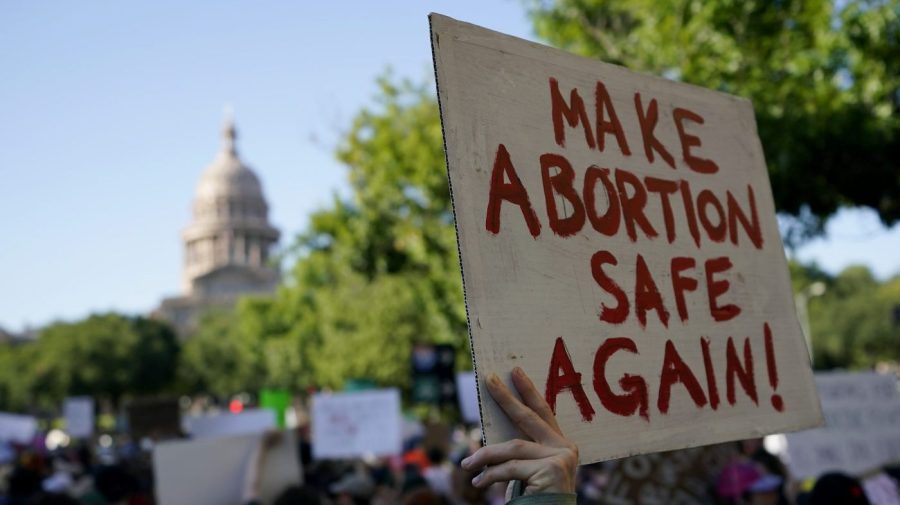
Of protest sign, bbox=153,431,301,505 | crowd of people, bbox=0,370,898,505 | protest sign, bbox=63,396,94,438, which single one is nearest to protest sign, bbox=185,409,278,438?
crowd of people, bbox=0,370,898,505

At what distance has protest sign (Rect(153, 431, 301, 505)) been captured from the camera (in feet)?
17.0

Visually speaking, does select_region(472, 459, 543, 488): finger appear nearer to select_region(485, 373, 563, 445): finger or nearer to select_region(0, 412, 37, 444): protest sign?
select_region(485, 373, 563, 445): finger

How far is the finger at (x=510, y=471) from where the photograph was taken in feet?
6.22

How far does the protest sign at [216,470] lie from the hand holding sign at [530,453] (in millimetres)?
3422

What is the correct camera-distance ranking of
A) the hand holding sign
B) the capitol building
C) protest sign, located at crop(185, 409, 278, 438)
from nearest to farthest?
the hand holding sign → protest sign, located at crop(185, 409, 278, 438) → the capitol building

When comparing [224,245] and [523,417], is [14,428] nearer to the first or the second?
[523,417]

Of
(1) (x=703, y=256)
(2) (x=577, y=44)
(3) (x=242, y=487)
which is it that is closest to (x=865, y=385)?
(3) (x=242, y=487)

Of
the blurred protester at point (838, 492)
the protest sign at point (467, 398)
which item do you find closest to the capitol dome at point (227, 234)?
the protest sign at point (467, 398)

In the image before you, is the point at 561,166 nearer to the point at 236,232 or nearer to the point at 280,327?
the point at 280,327

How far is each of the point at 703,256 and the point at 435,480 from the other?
736cm

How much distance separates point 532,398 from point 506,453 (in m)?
0.15

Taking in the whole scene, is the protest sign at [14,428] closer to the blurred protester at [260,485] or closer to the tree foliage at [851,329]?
the blurred protester at [260,485]

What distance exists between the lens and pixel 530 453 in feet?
6.32

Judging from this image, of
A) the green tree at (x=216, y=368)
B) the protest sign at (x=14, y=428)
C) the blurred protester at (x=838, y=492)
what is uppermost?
the green tree at (x=216, y=368)
